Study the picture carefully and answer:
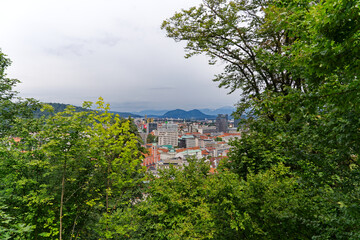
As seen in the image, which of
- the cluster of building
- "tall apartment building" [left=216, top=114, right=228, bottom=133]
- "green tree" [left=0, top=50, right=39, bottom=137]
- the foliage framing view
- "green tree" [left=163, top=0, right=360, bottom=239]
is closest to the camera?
"green tree" [left=163, top=0, right=360, bottom=239]

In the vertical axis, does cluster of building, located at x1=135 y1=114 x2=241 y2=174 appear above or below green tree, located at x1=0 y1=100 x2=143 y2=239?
below

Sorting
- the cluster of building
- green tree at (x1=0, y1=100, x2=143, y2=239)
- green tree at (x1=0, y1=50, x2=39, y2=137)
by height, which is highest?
green tree at (x1=0, y1=50, x2=39, y2=137)

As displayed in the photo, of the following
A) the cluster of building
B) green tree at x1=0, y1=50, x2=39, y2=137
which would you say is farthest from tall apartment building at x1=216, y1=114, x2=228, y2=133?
green tree at x1=0, y1=50, x2=39, y2=137

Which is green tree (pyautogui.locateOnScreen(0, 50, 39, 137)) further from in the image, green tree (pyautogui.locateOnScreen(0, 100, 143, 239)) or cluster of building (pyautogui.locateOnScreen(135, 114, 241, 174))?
cluster of building (pyautogui.locateOnScreen(135, 114, 241, 174))

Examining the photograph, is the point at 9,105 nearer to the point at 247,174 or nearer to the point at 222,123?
the point at 247,174

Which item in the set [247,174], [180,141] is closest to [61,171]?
[247,174]

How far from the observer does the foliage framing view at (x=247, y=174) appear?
7.83 feet

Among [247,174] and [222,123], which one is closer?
[247,174]

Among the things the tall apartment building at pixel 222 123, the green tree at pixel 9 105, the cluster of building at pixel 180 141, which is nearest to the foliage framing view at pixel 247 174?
the green tree at pixel 9 105

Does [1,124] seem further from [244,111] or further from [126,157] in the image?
[244,111]

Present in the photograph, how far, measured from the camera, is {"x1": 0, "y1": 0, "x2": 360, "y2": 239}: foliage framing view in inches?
94.0

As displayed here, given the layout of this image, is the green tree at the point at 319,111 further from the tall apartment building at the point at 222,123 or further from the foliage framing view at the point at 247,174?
the tall apartment building at the point at 222,123

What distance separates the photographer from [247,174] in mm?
4621

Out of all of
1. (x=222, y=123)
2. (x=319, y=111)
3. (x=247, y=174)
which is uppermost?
(x=319, y=111)
